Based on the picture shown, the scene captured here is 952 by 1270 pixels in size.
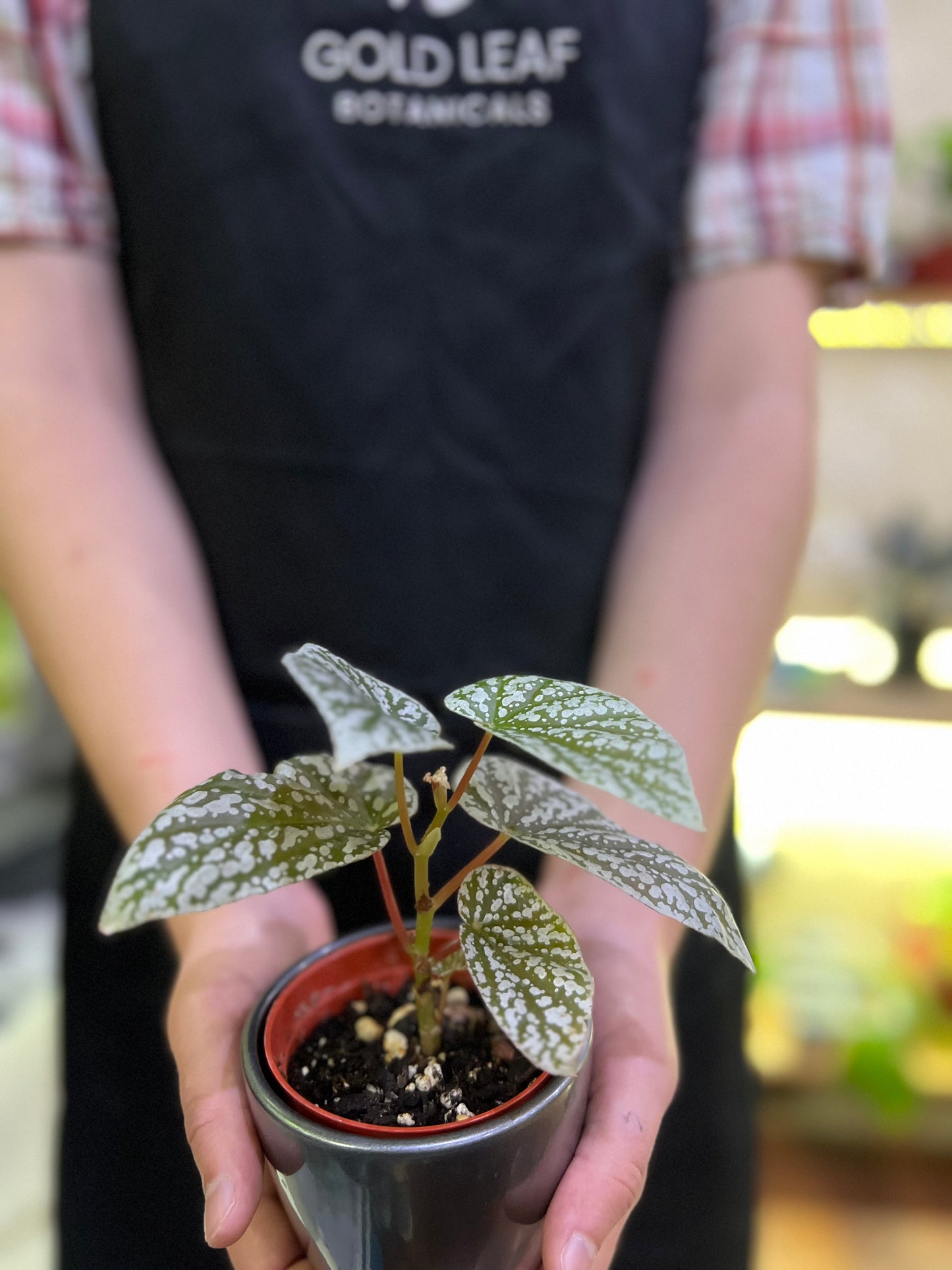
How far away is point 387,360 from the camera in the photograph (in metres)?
0.66

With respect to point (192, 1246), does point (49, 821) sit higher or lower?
lower

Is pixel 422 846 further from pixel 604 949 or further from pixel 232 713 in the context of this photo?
pixel 232 713

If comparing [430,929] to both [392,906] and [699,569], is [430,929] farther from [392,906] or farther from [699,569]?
[699,569]

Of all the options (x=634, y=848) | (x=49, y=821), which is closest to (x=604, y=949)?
(x=634, y=848)

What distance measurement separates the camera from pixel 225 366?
653mm

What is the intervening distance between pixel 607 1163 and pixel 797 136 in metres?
0.65

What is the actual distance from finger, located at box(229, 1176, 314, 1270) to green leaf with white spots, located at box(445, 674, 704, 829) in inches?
8.8

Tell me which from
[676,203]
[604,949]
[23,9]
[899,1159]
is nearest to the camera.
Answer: [604,949]

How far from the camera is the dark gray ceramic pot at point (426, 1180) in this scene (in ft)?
1.08

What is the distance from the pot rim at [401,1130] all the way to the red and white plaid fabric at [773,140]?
0.53 metres

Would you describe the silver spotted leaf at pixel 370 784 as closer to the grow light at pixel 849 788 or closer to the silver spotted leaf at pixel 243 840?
the silver spotted leaf at pixel 243 840

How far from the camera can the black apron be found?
63 cm

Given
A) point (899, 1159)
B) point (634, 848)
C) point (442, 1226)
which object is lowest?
point (899, 1159)

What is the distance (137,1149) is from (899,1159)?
4.41 feet
